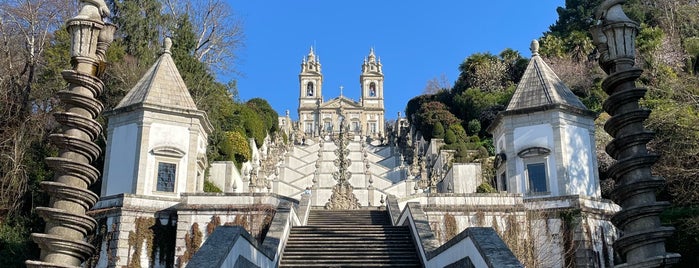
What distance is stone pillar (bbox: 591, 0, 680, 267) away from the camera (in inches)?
337

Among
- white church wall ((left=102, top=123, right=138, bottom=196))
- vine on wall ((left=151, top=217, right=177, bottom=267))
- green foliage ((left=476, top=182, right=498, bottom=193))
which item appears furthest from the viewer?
green foliage ((left=476, top=182, right=498, bottom=193))

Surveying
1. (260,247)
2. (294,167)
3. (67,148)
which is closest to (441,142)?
(294,167)

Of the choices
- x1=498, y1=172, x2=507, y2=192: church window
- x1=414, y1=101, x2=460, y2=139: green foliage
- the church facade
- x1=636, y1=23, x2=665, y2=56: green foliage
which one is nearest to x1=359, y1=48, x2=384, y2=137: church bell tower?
the church facade

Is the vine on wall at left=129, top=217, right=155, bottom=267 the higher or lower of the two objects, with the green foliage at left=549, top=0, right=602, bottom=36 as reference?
lower

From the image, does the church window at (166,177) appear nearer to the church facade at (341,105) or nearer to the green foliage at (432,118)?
the green foliage at (432,118)

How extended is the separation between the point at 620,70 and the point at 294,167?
40.4 m

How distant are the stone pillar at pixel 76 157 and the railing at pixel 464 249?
587cm

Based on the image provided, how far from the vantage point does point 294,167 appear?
49.1 m

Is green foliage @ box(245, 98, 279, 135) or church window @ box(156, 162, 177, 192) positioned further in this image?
green foliage @ box(245, 98, 279, 135)

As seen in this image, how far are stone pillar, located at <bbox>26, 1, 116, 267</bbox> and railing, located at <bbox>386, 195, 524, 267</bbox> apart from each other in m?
5.87

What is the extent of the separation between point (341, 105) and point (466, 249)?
83.2 m

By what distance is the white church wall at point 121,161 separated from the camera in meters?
21.0

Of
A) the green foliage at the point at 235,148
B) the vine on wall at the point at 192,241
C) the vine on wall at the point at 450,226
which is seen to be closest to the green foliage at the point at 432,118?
the green foliage at the point at 235,148

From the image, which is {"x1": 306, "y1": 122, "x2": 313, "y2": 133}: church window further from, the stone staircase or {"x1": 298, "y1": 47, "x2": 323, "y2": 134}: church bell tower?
the stone staircase
